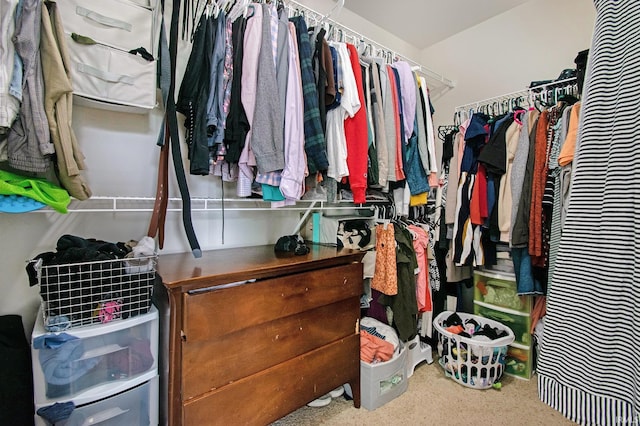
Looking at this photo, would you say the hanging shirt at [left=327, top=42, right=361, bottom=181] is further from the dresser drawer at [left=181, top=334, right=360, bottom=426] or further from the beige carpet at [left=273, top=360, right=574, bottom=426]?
the beige carpet at [left=273, top=360, right=574, bottom=426]

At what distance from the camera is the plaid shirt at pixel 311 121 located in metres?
1.32

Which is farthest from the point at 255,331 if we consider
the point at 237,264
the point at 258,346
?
the point at 237,264

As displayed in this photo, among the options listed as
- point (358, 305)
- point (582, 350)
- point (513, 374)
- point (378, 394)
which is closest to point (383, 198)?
point (358, 305)

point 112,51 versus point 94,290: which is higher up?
point 112,51

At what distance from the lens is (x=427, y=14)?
95.9 inches

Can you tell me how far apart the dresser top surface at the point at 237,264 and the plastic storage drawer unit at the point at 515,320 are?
1.22 metres

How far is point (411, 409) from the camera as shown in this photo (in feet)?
5.36

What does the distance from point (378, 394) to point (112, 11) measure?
6.95 feet

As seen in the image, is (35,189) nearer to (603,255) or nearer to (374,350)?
(603,255)

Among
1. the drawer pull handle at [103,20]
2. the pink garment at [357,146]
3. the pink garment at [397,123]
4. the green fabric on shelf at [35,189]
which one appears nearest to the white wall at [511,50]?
the pink garment at [397,123]

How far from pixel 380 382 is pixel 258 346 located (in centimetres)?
83

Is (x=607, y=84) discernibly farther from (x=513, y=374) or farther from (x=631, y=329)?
(x=513, y=374)

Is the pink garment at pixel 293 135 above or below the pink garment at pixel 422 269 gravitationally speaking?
above

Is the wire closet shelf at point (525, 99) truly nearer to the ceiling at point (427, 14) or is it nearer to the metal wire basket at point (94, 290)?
the ceiling at point (427, 14)
